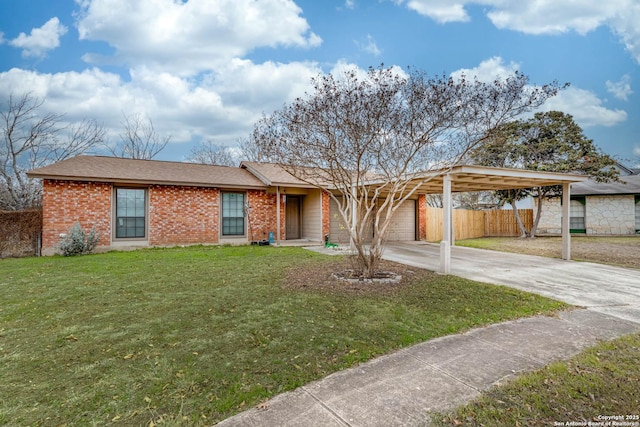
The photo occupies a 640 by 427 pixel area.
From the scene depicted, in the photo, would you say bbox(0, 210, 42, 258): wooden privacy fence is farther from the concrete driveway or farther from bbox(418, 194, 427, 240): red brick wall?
bbox(418, 194, 427, 240): red brick wall

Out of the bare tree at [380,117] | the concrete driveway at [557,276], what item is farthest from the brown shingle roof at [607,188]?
the bare tree at [380,117]

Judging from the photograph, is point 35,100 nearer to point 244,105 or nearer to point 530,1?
point 244,105

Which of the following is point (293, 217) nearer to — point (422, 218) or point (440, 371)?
point (422, 218)

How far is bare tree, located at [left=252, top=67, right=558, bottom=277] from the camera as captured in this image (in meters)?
6.69

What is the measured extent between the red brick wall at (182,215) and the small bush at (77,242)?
185 centimetres

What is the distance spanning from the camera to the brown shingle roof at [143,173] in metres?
11.0

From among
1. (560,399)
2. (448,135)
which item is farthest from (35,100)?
(560,399)

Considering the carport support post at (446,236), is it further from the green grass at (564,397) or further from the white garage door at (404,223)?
the white garage door at (404,223)

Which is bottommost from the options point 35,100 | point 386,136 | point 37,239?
point 37,239

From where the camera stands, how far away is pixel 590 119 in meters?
19.5

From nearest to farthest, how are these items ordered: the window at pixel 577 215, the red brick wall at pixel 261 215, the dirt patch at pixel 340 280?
1. the dirt patch at pixel 340 280
2. the red brick wall at pixel 261 215
3. the window at pixel 577 215

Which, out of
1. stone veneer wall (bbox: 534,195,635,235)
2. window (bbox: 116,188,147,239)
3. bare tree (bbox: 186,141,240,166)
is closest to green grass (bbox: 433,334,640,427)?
window (bbox: 116,188,147,239)

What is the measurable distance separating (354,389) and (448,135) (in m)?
6.51

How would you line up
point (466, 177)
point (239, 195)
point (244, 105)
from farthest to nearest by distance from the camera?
point (244, 105)
point (239, 195)
point (466, 177)
